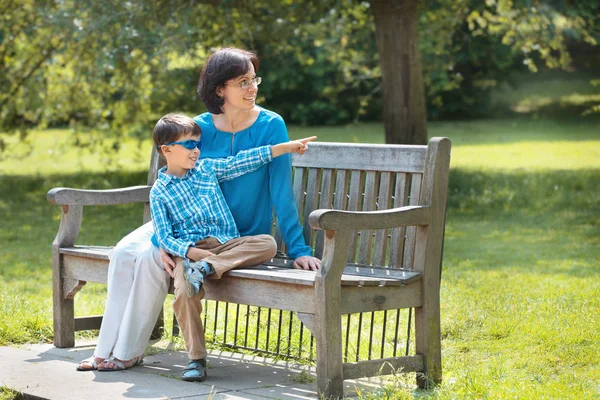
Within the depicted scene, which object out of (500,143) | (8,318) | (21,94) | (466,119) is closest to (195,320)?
(8,318)

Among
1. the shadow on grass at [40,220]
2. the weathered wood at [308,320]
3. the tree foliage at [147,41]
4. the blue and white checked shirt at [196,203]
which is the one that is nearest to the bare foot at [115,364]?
the blue and white checked shirt at [196,203]

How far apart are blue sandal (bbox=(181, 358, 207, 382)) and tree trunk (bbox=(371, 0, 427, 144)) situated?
763 centimetres

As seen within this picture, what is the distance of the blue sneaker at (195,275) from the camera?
4.10 m

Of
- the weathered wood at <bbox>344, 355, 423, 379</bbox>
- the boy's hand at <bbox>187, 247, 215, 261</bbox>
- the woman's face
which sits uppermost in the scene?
the woman's face

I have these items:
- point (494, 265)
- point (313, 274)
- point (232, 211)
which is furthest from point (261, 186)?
point (494, 265)

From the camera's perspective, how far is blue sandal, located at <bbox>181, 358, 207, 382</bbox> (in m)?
4.21

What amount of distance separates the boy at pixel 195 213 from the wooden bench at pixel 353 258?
12 centimetres

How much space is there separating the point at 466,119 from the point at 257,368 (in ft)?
78.3

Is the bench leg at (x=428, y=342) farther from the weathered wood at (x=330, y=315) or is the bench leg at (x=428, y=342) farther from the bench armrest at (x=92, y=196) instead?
the bench armrest at (x=92, y=196)

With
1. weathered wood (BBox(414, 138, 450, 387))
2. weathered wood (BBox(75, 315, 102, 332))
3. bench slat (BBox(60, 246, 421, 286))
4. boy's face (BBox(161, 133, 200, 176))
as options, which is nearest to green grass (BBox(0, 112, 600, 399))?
weathered wood (BBox(414, 138, 450, 387))

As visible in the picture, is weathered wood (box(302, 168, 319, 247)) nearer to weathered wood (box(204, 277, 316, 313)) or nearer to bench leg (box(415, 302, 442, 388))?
weathered wood (box(204, 277, 316, 313))

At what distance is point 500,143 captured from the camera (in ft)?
69.7

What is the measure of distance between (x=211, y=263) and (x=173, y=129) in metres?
0.66

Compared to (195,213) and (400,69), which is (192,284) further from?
(400,69)
